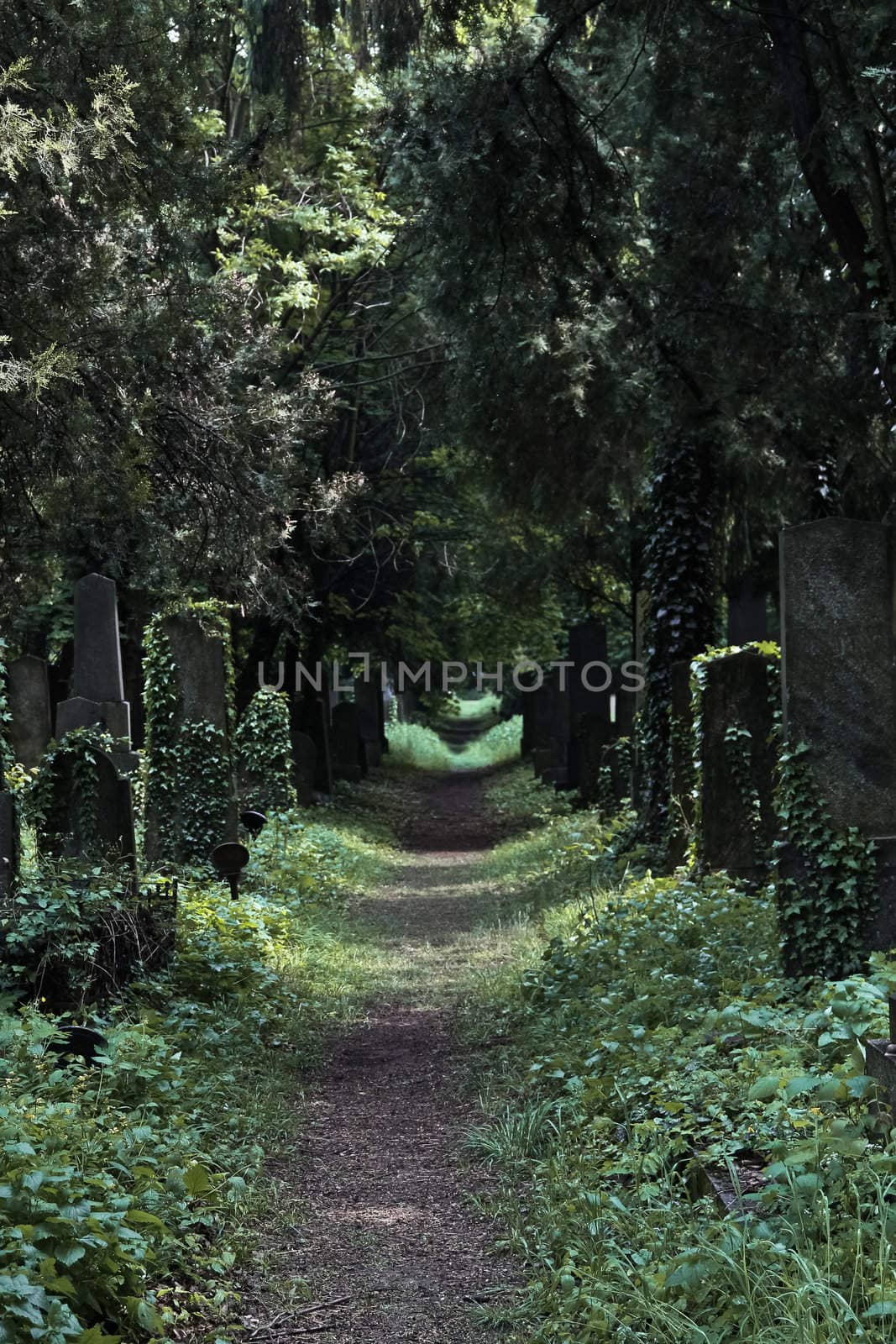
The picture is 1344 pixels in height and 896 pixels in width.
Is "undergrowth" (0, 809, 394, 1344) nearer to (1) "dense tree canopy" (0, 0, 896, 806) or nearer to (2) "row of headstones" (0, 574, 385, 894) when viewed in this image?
(2) "row of headstones" (0, 574, 385, 894)

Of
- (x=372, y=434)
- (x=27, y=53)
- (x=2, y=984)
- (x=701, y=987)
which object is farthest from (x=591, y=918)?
(x=372, y=434)

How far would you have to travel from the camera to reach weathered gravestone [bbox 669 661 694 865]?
1190 centimetres

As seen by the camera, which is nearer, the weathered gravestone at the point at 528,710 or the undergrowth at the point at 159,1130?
the undergrowth at the point at 159,1130

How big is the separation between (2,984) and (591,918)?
16.3 ft

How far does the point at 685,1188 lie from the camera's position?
4758 mm

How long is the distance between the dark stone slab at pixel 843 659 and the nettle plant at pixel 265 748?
37.6ft

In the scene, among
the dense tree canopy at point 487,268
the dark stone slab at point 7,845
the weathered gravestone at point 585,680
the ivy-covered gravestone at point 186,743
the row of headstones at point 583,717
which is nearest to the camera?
the dark stone slab at point 7,845

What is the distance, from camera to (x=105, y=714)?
13086mm

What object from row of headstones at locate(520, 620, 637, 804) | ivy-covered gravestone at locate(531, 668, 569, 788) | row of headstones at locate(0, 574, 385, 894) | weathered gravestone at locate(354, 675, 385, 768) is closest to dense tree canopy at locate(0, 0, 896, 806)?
row of headstones at locate(0, 574, 385, 894)

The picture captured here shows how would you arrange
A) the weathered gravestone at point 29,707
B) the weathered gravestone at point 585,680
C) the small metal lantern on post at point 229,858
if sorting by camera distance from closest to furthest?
the small metal lantern on post at point 229,858 → the weathered gravestone at point 29,707 → the weathered gravestone at point 585,680

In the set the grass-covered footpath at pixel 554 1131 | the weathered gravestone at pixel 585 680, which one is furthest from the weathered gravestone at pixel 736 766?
the weathered gravestone at pixel 585 680

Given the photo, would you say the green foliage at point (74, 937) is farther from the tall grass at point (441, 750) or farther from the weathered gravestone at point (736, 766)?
the tall grass at point (441, 750)

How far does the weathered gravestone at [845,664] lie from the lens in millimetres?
7191

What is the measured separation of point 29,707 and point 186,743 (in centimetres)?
351
